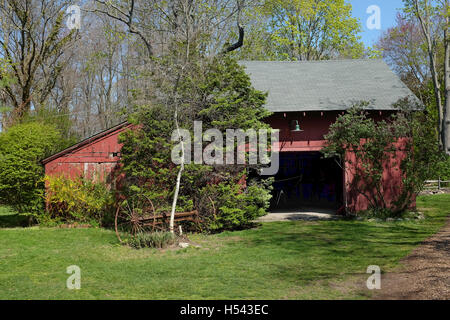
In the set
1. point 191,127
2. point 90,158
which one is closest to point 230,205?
point 191,127

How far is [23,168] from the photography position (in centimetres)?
1473

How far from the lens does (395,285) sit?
6879 millimetres

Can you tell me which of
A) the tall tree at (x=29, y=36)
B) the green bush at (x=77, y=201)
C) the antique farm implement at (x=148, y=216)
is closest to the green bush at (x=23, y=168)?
the green bush at (x=77, y=201)

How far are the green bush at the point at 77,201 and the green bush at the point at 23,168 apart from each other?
451mm

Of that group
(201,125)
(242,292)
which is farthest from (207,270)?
(201,125)

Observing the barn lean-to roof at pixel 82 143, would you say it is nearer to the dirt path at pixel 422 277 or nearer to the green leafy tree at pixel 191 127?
the green leafy tree at pixel 191 127

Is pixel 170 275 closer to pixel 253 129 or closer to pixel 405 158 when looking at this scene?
pixel 253 129

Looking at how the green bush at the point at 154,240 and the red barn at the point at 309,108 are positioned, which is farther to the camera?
the red barn at the point at 309,108

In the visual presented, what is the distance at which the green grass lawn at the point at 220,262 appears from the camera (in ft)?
22.0

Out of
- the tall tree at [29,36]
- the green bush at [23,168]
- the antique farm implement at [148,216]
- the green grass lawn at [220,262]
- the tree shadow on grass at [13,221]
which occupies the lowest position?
the tree shadow on grass at [13,221]

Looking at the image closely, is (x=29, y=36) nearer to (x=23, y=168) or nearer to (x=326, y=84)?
(x=23, y=168)

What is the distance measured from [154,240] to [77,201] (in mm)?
5563

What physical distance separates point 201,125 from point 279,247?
4353 mm

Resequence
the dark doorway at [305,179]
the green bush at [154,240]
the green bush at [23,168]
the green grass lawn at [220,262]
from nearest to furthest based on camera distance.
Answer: the green grass lawn at [220,262], the green bush at [154,240], the green bush at [23,168], the dark doorway at [305,179]
